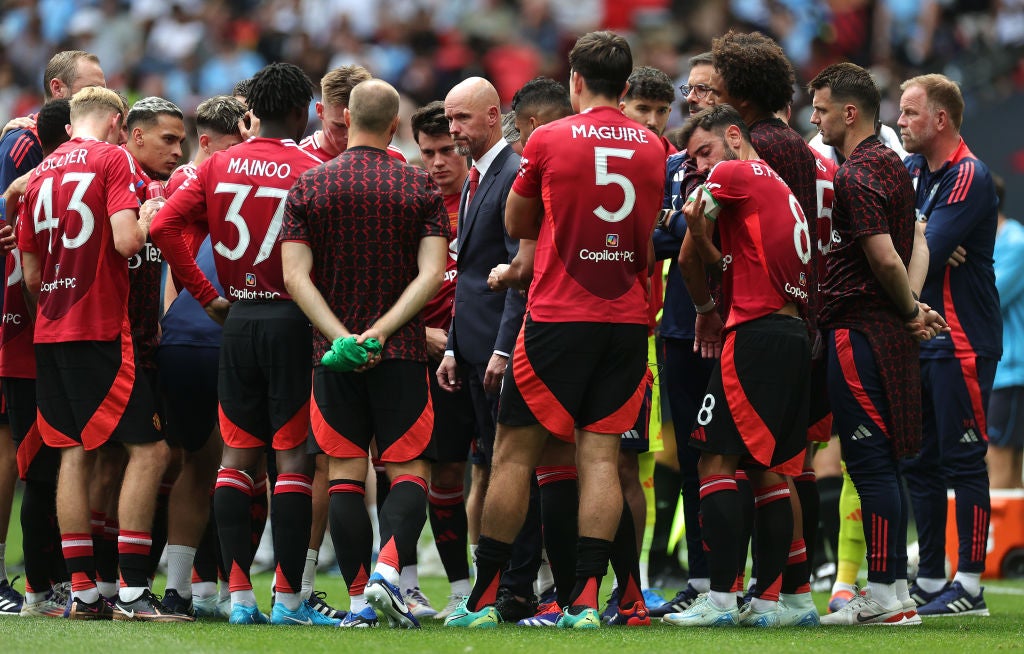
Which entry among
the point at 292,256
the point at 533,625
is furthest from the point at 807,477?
the point at 292,256

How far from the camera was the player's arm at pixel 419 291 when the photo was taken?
19.2ft

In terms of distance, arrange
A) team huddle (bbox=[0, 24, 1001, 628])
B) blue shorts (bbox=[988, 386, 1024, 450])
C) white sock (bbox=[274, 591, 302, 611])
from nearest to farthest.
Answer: team huddle (bbox=[0, 24, 1001, 628]) < white sock (bbox=[274, 591, 302, 611]) < blue shorts (bbox=[988, 386, 1024, 450])

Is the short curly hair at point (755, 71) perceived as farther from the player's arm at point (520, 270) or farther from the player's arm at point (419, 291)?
the player's arm at point (419, 291)

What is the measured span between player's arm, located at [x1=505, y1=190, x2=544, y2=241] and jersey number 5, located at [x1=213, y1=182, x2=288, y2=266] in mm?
1066

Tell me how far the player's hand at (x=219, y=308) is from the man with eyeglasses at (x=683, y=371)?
2125mm

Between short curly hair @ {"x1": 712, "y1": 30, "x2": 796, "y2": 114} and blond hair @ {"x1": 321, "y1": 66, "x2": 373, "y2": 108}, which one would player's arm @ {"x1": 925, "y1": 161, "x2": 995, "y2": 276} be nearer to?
short curly hair @ {"x1": 712, "y1": 30, "x2": 796, "y2": 114}

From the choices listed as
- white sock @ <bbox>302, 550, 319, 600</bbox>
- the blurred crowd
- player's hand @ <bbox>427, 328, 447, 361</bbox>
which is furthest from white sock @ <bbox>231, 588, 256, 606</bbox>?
the blurred crowd

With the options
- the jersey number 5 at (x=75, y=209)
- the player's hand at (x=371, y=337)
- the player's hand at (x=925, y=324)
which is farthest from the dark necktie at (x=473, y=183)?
the player's hand at (x=925, y=324)

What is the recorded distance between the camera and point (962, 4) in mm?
14797

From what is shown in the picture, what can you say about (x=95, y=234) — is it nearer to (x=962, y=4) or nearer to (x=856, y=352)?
(x=856, y=352)

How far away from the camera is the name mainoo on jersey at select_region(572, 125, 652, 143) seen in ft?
19.1

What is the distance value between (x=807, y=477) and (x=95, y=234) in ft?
11.8

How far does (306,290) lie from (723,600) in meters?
2.26

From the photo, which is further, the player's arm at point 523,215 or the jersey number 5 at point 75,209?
the jersey number 5 at point 75,209
